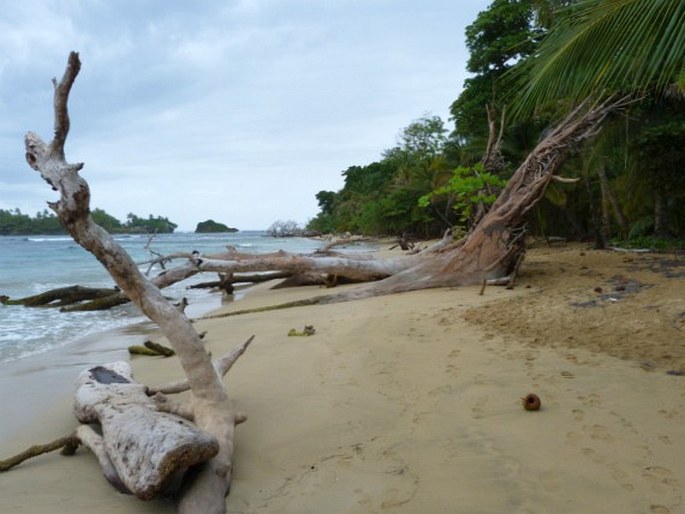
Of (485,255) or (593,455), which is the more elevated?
(485,255)

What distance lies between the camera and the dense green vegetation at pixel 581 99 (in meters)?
3.56

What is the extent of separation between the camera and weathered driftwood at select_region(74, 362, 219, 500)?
7.91ft

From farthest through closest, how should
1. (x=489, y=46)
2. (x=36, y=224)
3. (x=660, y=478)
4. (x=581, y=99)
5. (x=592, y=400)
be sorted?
(x=36, y=224) → (x=489, y=46) → (x=581, y=99) → (x=592, y=400) → (x=660, y=478)

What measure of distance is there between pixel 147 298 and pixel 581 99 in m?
7.99

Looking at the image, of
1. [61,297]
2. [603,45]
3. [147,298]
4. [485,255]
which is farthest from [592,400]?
[61,297]

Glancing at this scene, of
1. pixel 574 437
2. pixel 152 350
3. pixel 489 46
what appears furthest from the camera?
pixel 489 46

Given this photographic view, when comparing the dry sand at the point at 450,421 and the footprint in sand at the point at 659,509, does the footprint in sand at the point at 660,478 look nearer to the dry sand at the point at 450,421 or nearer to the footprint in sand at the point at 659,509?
the dry sand at the point at 450,421

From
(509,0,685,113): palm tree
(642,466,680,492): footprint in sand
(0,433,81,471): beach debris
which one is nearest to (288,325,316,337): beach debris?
(0,433,81,471): beach debris

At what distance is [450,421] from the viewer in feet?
11.0

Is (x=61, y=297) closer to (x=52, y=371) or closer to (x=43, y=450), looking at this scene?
(x=52, y=371)

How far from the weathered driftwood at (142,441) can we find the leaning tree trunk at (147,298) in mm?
184

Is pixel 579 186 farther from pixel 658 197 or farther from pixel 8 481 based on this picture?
pixel 8 481

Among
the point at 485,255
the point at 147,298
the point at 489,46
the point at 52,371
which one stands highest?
the point at 489,46

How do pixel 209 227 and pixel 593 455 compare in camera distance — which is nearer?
pixel 593 455
